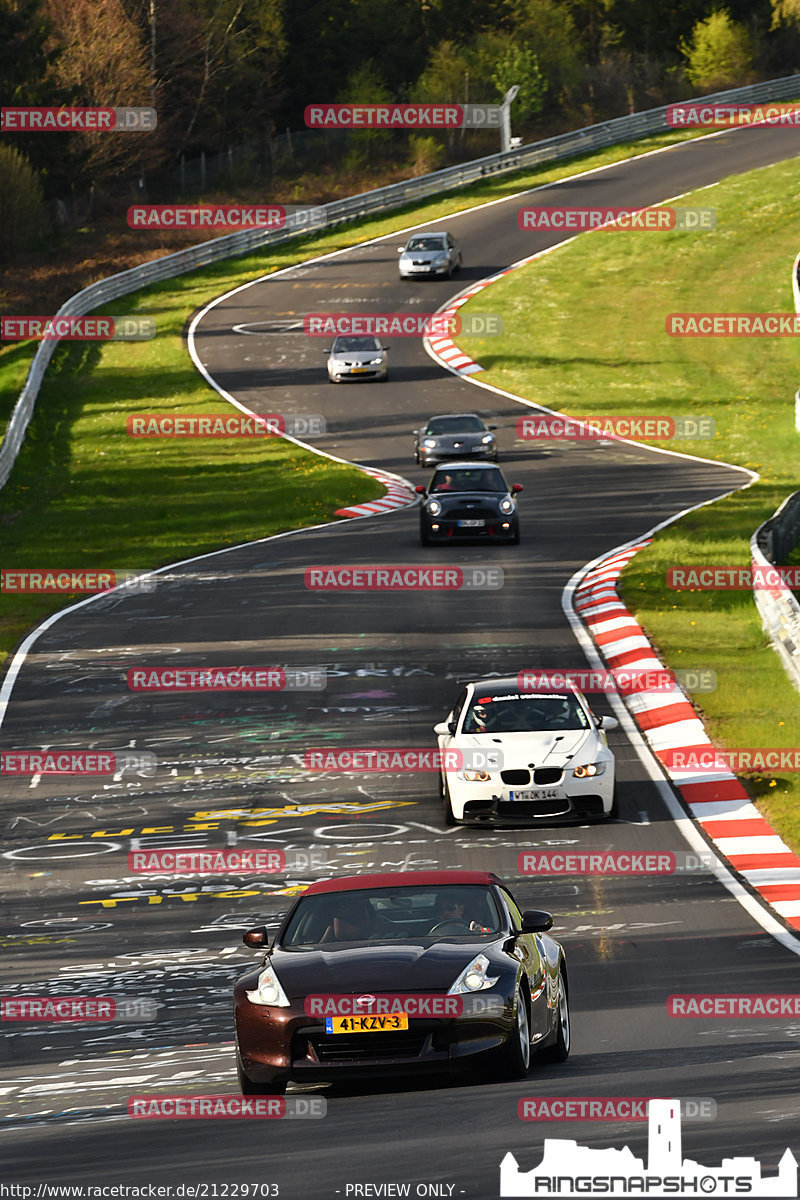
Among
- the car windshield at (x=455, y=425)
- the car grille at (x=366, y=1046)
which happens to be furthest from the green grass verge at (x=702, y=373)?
the car grille at (x=366, y=1046)

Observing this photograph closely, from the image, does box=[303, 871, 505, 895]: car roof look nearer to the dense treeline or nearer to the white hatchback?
the white hatchback

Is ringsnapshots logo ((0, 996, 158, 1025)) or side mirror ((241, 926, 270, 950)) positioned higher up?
side mirror ((241, 926, 270, 950))

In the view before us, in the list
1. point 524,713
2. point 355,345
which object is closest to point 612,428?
point 355,345

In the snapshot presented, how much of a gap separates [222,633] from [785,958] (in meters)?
14.6

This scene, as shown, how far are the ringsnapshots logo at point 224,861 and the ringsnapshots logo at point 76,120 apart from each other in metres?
59.8

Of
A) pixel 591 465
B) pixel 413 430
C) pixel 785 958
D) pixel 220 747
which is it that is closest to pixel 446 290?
pixel 413 430

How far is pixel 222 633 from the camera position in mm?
26062

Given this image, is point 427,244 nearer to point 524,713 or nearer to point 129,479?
point 129,479

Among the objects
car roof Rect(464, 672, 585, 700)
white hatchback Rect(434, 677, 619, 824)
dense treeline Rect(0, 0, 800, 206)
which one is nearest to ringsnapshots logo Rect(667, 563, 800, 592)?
car roof Rect(464, 672, 585, 700)

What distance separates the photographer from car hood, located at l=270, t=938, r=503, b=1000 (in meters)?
9.26

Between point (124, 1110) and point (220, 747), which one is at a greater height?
point (124, 1110)

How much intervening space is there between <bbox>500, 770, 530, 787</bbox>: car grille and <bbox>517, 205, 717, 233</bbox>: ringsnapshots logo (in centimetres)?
5032

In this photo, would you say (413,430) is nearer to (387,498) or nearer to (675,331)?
(387,498)

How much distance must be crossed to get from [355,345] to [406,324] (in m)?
6.66
